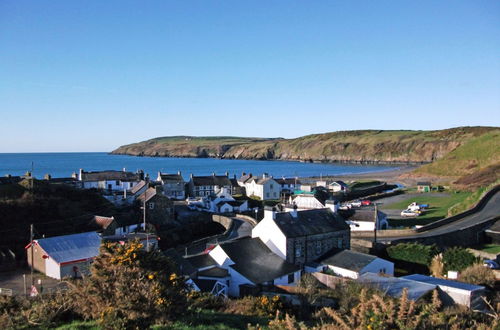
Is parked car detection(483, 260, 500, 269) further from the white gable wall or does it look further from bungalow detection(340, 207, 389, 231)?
Result: bungalow detection(340, 207, 389, 231)

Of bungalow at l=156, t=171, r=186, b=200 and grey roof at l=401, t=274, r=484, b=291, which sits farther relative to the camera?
bungalow at l=156, t=171, r=186, b=200

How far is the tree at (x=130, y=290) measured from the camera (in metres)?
10.3

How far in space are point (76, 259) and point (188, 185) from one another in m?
41.2

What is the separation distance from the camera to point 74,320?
1209 centimetres

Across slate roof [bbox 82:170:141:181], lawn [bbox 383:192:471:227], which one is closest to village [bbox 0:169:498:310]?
lawn [bbox 383:192:471:227]

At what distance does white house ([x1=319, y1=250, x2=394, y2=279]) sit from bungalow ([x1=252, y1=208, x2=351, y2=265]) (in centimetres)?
156

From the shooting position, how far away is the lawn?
156 feet

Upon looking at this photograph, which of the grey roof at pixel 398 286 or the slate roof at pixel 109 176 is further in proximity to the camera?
the slate roof at pixel 109 176

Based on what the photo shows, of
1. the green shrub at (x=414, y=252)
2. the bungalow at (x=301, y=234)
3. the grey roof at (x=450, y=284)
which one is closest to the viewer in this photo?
the grey roof at (x=450, y=284)

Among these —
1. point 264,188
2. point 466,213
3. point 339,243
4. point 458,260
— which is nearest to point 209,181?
point 264,188

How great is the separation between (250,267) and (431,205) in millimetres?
40519

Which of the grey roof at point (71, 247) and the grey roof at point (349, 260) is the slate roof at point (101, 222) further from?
the grey roof at point (349, 260)

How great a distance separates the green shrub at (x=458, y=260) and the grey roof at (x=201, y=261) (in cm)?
1499

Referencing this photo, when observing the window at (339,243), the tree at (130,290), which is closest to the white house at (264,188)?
the window at (339,243)
